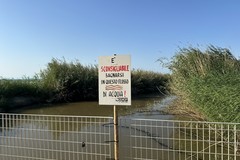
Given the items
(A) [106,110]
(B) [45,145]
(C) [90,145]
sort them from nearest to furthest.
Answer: (C) [90,145]
(B) [45,145]
(A) [106,110]

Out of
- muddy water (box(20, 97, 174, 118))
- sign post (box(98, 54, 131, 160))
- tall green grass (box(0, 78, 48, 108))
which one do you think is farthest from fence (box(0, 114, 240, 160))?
tall green grass (box(0, 78, 48, 108))

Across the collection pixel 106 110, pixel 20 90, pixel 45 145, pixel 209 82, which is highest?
pixel 209 82

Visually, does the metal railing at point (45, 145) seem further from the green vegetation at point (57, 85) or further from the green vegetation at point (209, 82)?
the green vegetation at point (57, 85)

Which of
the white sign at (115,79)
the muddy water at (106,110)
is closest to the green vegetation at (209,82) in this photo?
the muddy water at (106,110)

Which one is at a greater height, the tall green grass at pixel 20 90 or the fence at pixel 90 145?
the tall green grass at pixel 20 90

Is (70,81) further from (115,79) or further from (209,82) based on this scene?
(115,79)

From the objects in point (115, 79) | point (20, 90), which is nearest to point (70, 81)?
point (20, 90)

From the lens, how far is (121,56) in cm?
461

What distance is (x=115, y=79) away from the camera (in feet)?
15.3

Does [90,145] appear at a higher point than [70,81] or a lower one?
lower

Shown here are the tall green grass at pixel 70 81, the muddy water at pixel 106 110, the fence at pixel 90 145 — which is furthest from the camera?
the tall green grass at pixel 70 81

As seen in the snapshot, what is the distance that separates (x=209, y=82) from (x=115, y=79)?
4.75m

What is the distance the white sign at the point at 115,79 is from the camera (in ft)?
15.1

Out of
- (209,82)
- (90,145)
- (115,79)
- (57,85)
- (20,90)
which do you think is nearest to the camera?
(115,79)
